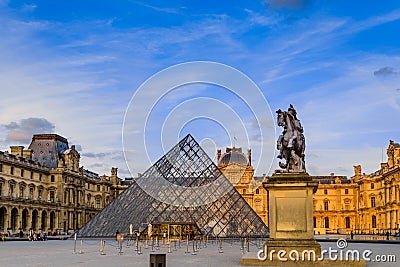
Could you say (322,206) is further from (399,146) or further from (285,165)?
(285,165)

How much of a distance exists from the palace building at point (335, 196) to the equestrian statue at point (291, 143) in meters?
61.3

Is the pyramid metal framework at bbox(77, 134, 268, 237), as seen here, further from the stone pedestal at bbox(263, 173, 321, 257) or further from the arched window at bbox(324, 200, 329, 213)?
the arched window at bbox(324, 200, 329, 213)

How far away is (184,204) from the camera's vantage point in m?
38.5

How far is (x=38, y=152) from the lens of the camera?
2844 inches

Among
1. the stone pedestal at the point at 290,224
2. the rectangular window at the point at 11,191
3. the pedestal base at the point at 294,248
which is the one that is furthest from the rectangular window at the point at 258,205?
the pedestal base at the point at 294,248

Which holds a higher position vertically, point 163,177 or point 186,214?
point 163,177

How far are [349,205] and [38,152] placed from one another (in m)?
46.4

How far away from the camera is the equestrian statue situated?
14.2 m

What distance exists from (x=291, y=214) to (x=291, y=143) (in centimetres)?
183

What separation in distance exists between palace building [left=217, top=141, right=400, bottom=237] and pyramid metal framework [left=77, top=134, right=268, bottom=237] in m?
35.6

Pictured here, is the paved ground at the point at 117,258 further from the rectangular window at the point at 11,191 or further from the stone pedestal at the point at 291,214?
the rectangular window at the point at 11,191

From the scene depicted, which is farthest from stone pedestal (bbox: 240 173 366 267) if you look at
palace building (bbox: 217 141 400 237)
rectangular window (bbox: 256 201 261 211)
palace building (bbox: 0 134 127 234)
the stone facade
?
rectangular window (bbox: 256 201 261 211)

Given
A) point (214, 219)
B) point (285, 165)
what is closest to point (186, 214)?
point (214, 219)

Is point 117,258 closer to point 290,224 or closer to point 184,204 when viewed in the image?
point 290,224
